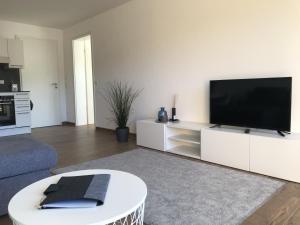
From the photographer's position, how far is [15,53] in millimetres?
5258

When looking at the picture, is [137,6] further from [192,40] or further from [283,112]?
[283,112]

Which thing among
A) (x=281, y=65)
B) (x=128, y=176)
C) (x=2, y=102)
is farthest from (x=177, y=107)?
(x=2, y=102)

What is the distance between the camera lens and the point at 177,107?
394 cm

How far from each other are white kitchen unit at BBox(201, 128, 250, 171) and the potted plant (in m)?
1.65

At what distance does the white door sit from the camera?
19.2ft

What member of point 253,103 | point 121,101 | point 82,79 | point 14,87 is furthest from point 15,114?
point 253,103

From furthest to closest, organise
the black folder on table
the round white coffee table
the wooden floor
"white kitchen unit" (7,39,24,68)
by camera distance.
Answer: "white kitchen unit" (7,39,24,68) < the wooden floor < the black folder on table < the round white coffee table

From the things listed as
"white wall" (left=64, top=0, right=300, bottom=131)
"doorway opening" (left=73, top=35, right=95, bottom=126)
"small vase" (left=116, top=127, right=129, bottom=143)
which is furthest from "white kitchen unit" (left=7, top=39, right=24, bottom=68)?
"small vase" (left=116, top=127, right=129, bottom=143)

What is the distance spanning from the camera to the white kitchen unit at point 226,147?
276 cm

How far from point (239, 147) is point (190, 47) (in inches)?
65.1

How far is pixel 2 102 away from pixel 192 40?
3.84m

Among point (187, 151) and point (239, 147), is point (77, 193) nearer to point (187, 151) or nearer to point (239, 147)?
point (239, 147)

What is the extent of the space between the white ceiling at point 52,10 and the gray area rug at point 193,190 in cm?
292

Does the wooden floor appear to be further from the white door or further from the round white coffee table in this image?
the round white coffee table
